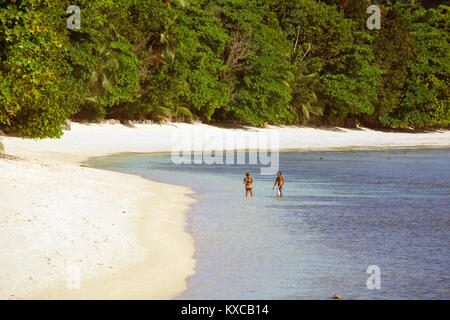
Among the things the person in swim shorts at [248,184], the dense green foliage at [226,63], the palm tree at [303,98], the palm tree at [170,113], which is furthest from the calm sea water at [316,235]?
the palm tree at [303,98]

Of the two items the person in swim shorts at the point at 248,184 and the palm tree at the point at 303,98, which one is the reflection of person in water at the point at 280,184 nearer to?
the person in swim shorts at the point at 248,184

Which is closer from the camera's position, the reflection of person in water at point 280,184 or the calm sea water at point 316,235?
the calm sea water at point 316,235

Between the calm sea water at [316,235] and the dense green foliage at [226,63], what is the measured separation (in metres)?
7.46

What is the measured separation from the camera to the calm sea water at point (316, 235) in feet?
44.7

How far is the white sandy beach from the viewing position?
12.7m

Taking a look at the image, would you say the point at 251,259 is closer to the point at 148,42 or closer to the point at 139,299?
the point at 139,299

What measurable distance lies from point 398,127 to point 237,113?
120 ft

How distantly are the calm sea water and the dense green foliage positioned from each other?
24.5 ft

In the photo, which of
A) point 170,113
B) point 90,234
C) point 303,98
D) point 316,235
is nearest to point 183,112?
point 170,113

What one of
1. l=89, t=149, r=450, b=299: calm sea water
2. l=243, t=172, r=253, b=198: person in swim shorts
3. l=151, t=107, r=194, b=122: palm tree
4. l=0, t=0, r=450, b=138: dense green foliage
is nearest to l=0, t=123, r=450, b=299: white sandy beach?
l=89, t=149, r=450, b=299: calm sea water

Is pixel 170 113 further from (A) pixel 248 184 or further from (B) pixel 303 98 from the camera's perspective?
(A) pixel 248 184

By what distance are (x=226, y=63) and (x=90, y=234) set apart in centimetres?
5537

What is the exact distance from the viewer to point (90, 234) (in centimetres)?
1645

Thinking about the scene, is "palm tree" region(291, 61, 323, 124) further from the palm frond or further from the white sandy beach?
the white sandy beach
